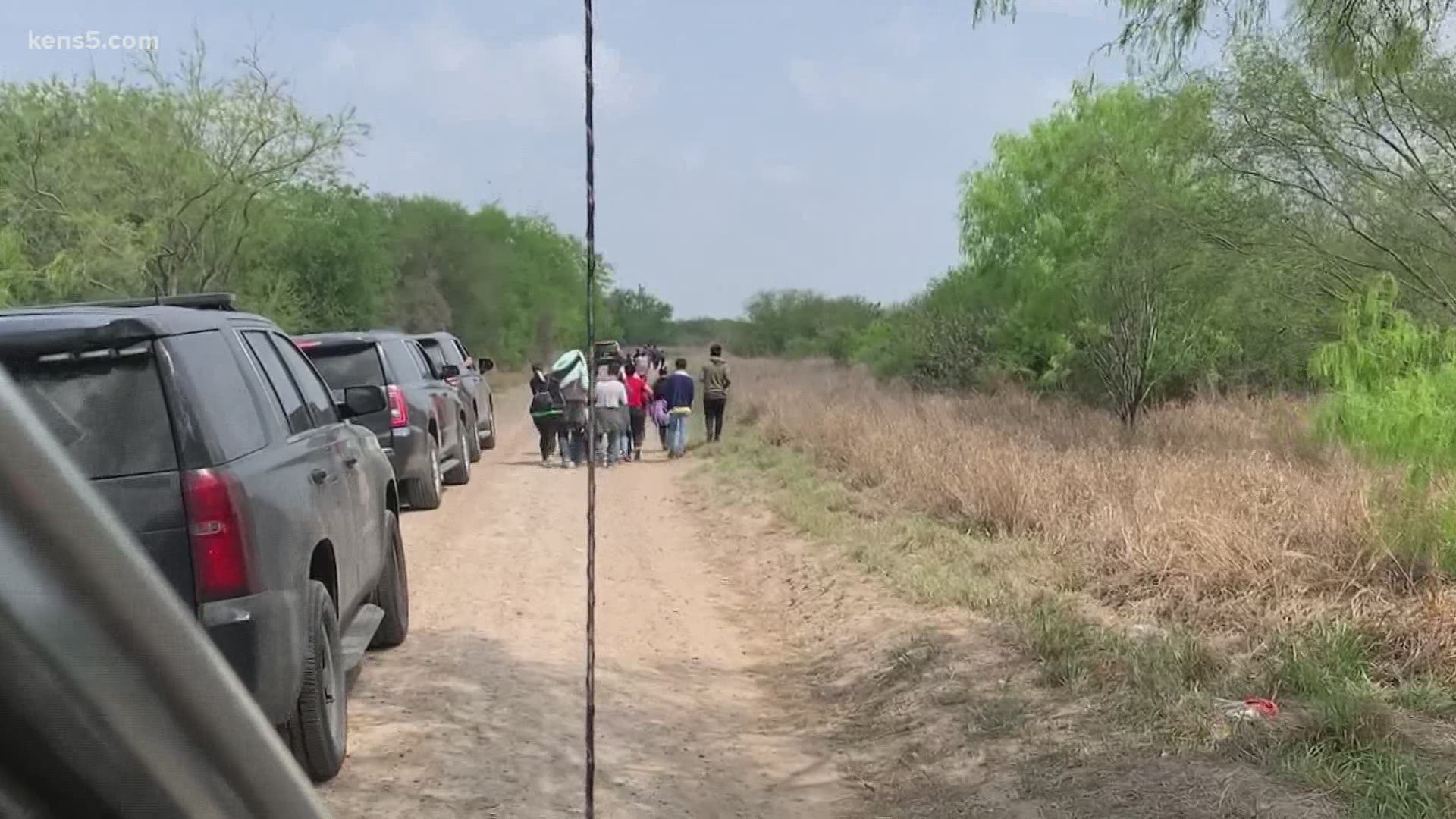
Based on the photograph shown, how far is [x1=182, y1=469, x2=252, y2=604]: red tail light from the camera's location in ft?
11.5

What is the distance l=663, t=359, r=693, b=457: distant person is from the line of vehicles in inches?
455

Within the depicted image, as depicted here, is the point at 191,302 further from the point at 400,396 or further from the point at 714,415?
the point at 714,415

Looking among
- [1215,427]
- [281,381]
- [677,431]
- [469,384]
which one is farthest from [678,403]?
[281,381]

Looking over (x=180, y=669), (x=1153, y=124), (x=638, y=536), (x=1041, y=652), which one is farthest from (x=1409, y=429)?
(x=180, y=669)

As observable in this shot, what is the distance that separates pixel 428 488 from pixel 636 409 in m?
5.95

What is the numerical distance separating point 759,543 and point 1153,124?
971 cm

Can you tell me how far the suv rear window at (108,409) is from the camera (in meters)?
3.48

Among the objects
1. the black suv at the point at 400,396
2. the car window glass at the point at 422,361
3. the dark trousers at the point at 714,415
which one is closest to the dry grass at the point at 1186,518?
the dark trousers at the point at 714,415

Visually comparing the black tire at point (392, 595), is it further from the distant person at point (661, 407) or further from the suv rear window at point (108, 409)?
the distant person at point (661, 407)

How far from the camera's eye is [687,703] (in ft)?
19.6

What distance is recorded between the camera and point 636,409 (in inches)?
674

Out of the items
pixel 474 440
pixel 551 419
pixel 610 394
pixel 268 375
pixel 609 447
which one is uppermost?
→ pixel 268 375

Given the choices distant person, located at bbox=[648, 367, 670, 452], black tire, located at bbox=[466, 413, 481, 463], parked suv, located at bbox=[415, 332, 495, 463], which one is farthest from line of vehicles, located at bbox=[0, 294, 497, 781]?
distant person, located at bbox=[648, 367, 670, 452]

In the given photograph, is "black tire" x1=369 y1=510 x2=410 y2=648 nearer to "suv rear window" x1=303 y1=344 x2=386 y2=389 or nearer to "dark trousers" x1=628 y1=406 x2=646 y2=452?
"suv rear window" x1=303 y1=344 x2=386 y2=389
